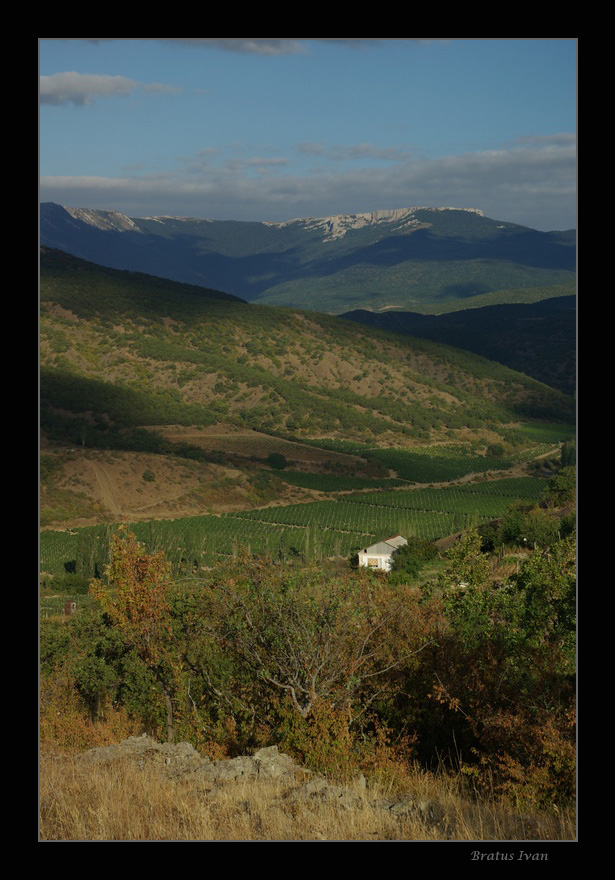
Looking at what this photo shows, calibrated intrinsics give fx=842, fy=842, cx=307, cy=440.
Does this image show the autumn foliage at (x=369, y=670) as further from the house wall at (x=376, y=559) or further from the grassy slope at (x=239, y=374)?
the grassy slope at (x=239, y=374)

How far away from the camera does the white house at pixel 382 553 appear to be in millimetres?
39406

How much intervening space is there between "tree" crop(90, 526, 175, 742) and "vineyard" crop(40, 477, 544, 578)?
24672 millimetres

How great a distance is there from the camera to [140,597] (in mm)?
12734

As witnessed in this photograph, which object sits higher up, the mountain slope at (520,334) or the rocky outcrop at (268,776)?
the mountain slope at (520,334)

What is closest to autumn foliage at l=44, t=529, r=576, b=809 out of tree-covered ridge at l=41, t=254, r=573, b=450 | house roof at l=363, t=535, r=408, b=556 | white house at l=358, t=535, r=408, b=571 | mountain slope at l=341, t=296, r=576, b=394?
white house at l=358, t=535, r=408, b=571

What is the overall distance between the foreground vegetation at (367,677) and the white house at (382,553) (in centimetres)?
2322

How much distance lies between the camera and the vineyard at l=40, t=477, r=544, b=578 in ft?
140

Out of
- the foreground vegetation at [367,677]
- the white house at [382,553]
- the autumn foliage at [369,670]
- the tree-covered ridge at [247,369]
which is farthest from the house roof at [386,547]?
the tree-covered ridge at [247,369]

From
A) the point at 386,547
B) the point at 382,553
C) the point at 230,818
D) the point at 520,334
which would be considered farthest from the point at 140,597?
the point at 520,334

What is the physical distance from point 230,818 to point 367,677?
569cm

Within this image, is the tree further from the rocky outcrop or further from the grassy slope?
the grassy slope

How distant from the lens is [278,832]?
5410 mm
